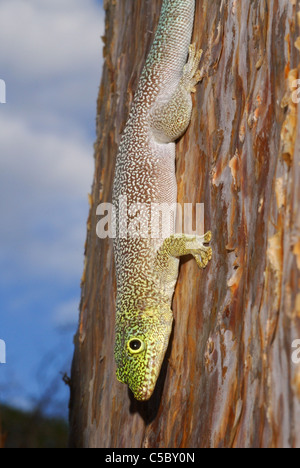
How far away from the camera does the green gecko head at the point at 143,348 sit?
3994 mm

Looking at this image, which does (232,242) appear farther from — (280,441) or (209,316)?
(280,441)

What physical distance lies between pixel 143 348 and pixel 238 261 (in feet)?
4.02

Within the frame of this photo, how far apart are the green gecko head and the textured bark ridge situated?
10 cm

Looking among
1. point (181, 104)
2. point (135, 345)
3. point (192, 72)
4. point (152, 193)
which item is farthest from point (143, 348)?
point (192, 72)

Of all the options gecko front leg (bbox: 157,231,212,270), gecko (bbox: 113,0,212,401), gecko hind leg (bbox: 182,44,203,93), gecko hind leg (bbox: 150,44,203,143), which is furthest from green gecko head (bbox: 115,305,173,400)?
gecko hind leg (bbox: 182,44,203,93)

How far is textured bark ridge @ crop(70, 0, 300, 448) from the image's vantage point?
277 cm

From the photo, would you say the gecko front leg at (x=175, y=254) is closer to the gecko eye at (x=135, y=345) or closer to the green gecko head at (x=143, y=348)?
the green gecko head at (x=143, y=348)

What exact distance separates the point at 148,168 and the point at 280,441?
7.79 ft

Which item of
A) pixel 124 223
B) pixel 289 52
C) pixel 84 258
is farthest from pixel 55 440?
pixel 289 52

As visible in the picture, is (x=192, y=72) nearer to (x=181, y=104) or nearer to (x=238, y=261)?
(x=181, y=104)

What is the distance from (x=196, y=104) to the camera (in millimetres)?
4117

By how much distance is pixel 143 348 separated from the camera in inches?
161

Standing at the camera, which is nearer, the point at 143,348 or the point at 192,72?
the point at 143,348

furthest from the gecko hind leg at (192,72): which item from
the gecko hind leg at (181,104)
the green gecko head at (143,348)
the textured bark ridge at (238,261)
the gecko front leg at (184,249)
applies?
the green gecko head at (143,348)
